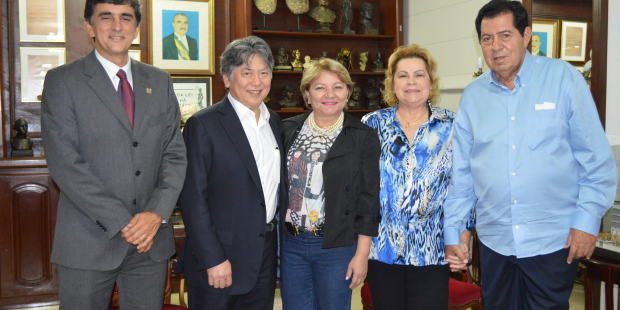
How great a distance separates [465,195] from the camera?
2225mm

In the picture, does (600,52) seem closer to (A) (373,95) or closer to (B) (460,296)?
(B) (460,296)

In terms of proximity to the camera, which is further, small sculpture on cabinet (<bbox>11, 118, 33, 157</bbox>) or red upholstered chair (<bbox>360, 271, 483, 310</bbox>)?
small sculpture on cabinet (<bbox>11, 118, 33, 157</bbox>)

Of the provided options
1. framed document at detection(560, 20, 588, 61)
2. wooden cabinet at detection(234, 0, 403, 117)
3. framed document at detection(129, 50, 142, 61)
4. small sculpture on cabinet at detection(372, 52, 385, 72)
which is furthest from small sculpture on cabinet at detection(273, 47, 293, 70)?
framed document at detection(560, 20, 588, 61)

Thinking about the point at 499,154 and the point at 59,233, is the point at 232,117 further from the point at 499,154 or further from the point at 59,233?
the point at 499,154

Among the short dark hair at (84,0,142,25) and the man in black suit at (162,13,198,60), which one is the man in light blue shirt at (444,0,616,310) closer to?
the short dark hair at (84,0,142,25)

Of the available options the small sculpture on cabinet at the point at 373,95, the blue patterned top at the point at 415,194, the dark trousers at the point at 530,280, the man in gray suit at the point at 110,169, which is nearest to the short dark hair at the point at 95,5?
the man in gray suit at the point at 110,169

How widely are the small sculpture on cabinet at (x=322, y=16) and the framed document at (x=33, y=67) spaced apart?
89.5 inches

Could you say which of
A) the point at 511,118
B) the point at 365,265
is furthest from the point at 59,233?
the point at 511,118

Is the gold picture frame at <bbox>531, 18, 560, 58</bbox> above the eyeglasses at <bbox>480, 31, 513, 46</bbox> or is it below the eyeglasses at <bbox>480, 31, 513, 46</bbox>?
above

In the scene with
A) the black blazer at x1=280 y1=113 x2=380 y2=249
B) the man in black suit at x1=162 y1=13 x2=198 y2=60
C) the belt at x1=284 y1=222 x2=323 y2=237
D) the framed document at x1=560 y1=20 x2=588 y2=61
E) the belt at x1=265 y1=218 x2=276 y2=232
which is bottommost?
the belt at x1=284 y1=222 x2=323 y2=237

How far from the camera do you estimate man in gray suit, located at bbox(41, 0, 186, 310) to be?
77.3 inches

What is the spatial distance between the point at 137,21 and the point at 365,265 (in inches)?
52.1

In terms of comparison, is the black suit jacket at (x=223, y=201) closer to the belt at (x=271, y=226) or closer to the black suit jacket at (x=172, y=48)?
the belt at (x=271, y=226)

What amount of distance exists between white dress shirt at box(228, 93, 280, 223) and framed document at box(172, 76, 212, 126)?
2701 millimetres
